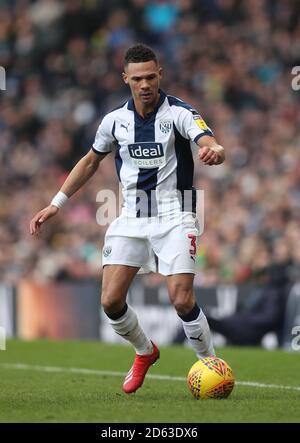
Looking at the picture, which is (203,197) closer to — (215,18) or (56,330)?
(56,330)

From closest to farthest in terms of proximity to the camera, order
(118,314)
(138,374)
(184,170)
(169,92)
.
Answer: (184,170) < (118,314) < (138,374) < (169,92)

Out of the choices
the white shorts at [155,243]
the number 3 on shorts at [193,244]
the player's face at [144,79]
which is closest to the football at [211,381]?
the white shorts at [155,243]

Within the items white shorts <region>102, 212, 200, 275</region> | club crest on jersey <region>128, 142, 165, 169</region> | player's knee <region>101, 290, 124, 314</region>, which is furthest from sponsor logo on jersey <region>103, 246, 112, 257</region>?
club crest on jersey <region>128, 142, 165, 169</region>

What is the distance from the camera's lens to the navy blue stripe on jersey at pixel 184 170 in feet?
25.3

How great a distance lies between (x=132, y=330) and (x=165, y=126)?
144 centimetres

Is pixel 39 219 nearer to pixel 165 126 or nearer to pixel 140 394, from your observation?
pixel 165 126

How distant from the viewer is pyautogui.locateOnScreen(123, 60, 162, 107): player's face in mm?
7527

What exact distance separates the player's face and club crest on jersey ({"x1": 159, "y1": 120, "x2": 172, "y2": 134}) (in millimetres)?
170

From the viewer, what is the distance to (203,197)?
629 inches

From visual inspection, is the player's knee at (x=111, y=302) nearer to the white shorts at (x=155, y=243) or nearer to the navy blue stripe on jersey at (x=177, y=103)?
the white shorts at (x=155, y=243)

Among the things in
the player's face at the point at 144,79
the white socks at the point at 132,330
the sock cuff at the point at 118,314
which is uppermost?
the player's face at the point at 144,79

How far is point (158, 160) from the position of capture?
25.2 ft

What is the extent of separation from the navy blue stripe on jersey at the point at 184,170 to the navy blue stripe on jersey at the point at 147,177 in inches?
6.5

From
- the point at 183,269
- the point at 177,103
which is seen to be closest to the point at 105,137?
the point at 177,103
